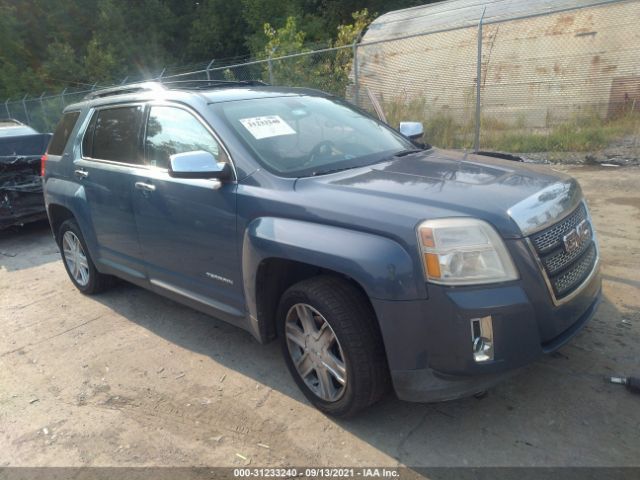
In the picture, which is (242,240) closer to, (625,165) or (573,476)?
(573,476)

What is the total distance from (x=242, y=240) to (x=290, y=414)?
105 centimetres

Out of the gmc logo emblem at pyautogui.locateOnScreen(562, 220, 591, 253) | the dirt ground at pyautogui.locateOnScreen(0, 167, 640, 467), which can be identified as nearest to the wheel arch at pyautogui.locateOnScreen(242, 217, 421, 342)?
the dirt ground at pyautogui.locateOnScreen(0, 167, 640, 467)

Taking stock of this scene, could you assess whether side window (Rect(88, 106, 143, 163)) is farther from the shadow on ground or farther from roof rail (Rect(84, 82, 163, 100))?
the shadow on ground

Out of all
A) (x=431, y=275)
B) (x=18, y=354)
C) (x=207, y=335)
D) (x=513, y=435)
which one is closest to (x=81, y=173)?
(x=18, y=354)

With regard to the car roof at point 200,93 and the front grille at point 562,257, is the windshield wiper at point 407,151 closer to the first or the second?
the car roof at point 200,93

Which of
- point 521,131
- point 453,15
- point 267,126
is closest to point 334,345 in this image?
point 267,126

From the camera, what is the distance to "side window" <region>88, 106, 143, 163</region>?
Answer: 400 centimetres

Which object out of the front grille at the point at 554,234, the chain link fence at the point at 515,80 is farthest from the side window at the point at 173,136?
the chain link fence at the point at 515,80

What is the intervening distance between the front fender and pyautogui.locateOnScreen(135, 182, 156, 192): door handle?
107 centimetres

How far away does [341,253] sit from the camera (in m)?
2.51

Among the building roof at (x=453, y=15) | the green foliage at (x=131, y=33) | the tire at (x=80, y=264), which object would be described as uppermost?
the green foliage at (x=131, y=33)

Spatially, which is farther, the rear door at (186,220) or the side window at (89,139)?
the side window at (89,139)

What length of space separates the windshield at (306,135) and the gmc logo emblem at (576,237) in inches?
49.6

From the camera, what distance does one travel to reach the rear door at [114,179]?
157 inches
